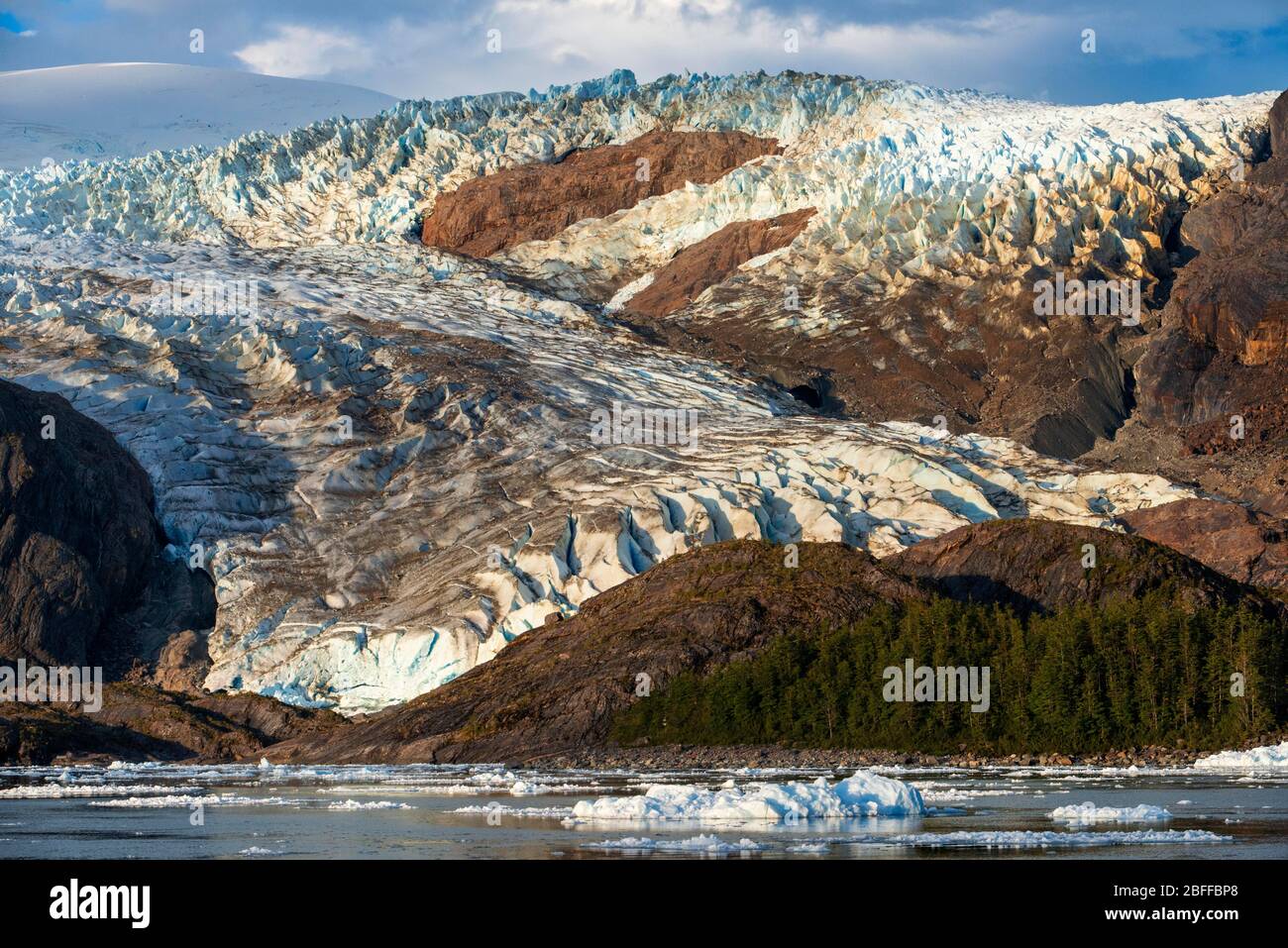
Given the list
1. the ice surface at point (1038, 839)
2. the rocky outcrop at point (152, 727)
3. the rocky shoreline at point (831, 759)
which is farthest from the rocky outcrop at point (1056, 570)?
the ice surface at point (1038, 839)

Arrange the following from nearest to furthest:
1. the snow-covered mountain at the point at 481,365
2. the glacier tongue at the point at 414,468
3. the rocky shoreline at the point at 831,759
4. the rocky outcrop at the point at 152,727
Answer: the rocky shoreline at the point at 831,759, the rocky outcrop at the point at 152,727, the glacier tongue at the point at 414,468, the snow-covered mountain at the point at 481,365

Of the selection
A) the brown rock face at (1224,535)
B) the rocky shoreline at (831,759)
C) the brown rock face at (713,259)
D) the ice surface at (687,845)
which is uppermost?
the brown rock face at (713,259)

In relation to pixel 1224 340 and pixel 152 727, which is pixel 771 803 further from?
pixel 1224 340

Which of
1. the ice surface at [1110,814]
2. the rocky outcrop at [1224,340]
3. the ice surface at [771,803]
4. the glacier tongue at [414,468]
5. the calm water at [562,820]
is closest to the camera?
the calm water at [562,820]

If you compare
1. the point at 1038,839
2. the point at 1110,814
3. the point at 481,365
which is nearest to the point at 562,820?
the point at 1038,839

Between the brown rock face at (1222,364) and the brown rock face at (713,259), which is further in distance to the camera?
the brown rock face at (713,259)

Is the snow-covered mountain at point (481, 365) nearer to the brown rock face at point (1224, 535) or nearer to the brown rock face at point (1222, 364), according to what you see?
the brown rock face at point (1224, 535)
